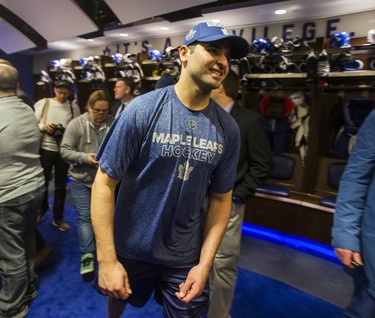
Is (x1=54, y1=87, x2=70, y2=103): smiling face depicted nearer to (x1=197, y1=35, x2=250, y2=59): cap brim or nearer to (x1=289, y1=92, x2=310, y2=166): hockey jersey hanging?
(x1=289, y1=92, x2=310, y2=166): hockey jersey hanging

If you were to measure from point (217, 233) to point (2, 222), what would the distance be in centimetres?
125

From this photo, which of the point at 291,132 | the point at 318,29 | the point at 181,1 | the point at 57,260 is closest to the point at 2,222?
the point at 57,260

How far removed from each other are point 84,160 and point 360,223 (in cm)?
185

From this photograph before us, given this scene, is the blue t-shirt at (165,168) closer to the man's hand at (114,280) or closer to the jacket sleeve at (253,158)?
the man's hand at (114,280)

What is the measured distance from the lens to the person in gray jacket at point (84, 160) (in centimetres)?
234

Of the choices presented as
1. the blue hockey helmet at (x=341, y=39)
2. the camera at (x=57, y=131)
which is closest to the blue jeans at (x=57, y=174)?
the camera at (x=57, y=131)

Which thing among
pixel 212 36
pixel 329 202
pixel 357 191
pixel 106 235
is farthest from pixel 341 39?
pixel 106 235

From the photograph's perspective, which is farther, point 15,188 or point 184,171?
point 15,188

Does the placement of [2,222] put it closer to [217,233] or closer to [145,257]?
[145,257]

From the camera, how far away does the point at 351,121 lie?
344cm

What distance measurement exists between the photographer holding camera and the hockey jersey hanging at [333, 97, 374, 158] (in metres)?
3.17

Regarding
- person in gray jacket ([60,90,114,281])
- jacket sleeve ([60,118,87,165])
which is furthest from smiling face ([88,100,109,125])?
jacket sleeve ([60,118,87,165])

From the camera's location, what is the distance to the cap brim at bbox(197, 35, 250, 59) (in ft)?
3.20

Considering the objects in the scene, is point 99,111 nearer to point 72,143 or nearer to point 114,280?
point 72,143
